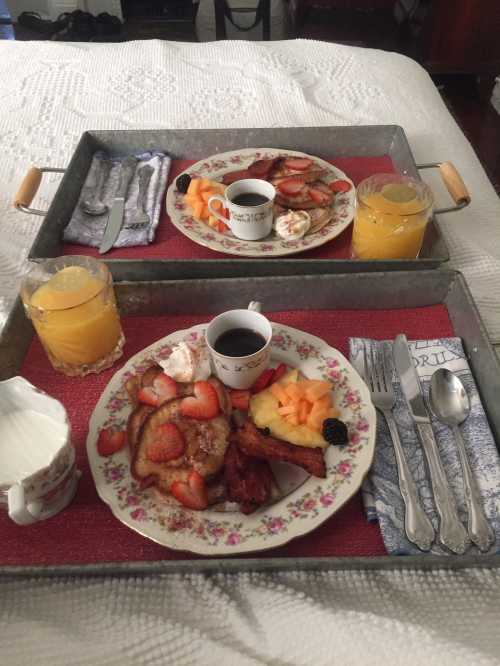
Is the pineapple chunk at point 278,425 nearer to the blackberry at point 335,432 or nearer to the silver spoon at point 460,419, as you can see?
the blackberry at point 335,432

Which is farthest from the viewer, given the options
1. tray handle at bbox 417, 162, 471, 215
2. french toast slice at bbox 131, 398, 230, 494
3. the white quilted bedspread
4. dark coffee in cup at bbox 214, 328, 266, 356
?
tray handle at bbox 417, 162, 471, 215

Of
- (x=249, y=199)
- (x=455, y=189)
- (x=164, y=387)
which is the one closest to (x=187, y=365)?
(x=164, y=387)

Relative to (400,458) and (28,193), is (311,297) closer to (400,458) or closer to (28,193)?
(400,458)

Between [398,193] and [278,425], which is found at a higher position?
[398,193]

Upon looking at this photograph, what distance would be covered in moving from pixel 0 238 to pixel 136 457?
2.40ft

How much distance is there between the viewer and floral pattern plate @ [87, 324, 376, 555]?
2.22 ft

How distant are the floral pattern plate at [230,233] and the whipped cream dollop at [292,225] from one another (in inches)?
0.5

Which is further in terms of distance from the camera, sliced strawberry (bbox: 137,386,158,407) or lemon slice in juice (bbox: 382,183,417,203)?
lemon slice in juice (bbox: 382,183,417,203)

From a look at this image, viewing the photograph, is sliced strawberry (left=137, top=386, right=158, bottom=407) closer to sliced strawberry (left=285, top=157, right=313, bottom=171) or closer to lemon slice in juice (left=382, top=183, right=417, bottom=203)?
lemon slice in juice (left=382, top=183, right=417, bottom=203)

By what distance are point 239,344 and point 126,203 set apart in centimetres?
61

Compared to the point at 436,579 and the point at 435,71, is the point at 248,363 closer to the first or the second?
the point at 436,579

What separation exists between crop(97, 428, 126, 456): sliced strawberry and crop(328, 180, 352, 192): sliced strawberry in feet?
2.66

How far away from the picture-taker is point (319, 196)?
124cm

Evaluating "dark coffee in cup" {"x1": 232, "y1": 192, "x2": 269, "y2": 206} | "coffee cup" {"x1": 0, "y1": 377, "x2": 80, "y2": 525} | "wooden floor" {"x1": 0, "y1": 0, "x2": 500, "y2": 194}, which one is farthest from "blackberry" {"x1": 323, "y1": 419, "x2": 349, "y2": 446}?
"wooden floor" {"x1": 0, "y1": 0, "x2": 500, "y2": 194}
